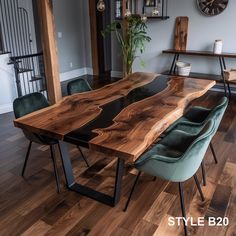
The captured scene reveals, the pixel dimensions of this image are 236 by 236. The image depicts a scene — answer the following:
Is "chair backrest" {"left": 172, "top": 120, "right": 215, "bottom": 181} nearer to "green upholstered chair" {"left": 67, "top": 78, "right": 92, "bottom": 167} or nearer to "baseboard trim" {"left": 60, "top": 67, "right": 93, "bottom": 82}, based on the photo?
"green upholstered chair" {"left": 67, "top": 78, "right": 92, "bottom": 167}

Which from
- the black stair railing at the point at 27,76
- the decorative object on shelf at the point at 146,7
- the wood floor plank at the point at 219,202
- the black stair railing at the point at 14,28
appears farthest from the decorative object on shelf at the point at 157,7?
the wood floor plank at the point at 219,202

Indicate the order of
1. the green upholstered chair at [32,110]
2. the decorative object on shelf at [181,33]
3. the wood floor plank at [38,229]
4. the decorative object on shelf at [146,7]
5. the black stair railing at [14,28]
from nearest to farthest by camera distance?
the wood floor plank at [38,229] < the green upholstered chair at [32,110] < the decorative object on shelf at [181,33] < the decorative object on shelf at [146,7] < the black stair railing at [14,28]

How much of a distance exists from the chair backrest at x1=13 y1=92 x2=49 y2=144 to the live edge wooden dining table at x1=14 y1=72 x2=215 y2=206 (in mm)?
296

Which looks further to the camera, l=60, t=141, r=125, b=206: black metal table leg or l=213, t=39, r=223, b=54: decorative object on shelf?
l=213, t=39, r=223, b=54: decorative object on shelf

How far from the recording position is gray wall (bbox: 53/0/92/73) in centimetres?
610

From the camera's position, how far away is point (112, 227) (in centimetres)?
193

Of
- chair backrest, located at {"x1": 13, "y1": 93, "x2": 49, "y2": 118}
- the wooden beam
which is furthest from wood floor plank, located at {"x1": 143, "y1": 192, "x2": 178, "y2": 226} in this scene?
the wooden beam

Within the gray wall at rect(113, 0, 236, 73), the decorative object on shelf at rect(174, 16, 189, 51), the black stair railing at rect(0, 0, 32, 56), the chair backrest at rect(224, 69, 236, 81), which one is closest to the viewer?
the chair backrest at rect(224, 69, 236, 81)

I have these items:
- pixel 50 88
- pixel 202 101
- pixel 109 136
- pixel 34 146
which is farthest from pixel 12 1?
pixel 109 136

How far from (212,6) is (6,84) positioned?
3805 mm

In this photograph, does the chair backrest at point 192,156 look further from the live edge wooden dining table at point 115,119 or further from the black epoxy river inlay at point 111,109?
the black epoxy river inlay at point 111,109

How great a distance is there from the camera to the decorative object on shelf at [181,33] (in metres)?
4.97

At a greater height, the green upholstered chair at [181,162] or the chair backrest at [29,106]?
the chair backrest at [29,106]

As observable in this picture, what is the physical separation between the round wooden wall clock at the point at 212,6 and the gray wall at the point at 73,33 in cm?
289
